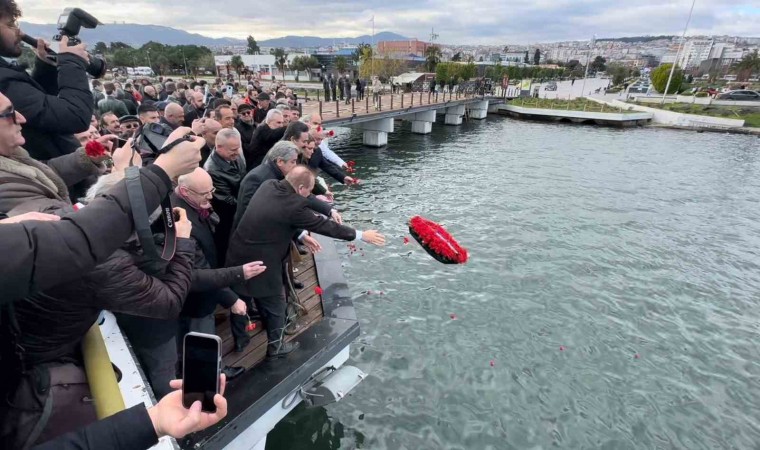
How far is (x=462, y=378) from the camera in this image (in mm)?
6020

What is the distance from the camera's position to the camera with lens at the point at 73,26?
9.99 ft

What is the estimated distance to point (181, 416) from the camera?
1.36 meters

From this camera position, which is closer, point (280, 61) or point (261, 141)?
point (261, 141)

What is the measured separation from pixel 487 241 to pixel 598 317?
3737mm

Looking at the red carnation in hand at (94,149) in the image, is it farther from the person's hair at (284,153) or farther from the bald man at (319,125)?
the bald man at (319,125)

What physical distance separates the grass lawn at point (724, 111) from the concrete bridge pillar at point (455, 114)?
22.4 metres

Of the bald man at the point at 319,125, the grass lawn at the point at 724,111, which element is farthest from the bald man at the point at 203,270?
the grass lawn at the point at 724,111

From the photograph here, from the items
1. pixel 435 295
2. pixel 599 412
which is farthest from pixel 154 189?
pixel 435 295

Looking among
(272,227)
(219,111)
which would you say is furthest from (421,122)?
(272,227)

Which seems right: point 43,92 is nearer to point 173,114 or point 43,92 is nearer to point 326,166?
point 173,114

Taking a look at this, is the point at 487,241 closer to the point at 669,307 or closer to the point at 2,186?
the point at 669,307

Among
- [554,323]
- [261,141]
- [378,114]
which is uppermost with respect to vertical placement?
[261,141]

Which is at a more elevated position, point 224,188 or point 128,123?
point 128,123

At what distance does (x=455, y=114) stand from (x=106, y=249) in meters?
36.5
